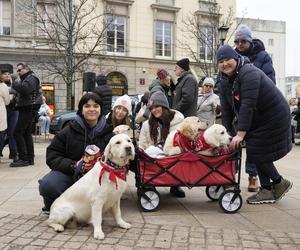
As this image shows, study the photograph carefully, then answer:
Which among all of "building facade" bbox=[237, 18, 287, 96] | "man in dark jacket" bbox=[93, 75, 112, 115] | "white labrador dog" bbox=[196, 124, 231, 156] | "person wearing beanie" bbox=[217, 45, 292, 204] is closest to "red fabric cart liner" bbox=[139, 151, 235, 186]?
"white labrador dog" bbox=[196, 124, 231, 156]

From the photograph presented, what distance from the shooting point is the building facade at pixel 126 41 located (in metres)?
27.9

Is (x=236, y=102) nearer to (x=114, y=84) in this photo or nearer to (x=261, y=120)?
(x=261, y=120)

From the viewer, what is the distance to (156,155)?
5.39 meters

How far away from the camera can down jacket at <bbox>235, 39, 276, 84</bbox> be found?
6.22 meters

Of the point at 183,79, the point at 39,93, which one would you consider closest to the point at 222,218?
the point at 183,79

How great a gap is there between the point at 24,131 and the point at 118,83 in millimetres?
22439

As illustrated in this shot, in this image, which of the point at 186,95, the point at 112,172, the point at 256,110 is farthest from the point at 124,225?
the point at 186,95

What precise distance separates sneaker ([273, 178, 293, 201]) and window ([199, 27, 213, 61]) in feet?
82.5

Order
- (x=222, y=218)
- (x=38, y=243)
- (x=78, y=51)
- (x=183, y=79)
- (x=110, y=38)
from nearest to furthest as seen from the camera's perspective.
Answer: (x=38, y=243), (x=222, y=218), (x=183, y=79), (x=78, y=51), (x=110, y=38)

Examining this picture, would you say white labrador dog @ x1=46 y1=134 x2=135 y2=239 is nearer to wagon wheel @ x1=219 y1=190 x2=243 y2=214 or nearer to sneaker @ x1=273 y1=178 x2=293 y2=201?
wagon wheel @ x1=219 y1=190 x2=243 y2=214

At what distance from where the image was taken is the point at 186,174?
525cm

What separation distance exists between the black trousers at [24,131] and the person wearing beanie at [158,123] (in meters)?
3.84

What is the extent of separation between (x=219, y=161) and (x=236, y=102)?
82 centimetres

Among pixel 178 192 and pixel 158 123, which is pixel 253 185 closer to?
pixel 178 192
